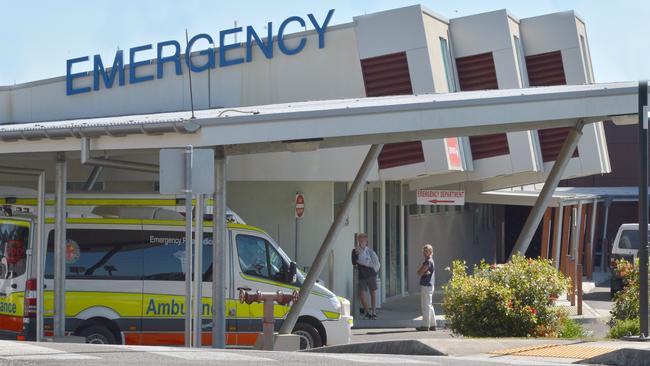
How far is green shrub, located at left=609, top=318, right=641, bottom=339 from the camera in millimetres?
14722

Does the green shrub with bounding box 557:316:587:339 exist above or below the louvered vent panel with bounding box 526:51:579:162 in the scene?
below

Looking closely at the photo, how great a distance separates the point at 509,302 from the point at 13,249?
6.96 m

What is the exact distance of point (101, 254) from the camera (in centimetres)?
1656

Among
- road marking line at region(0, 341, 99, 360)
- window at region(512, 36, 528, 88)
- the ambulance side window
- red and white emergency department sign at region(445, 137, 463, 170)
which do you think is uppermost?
window at region(512, 36, 528, 88)

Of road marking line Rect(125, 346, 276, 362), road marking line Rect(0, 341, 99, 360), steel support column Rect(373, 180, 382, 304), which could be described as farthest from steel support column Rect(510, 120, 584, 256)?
steel support column Rect(373, 180, 382, 304)

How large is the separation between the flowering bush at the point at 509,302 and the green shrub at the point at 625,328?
0.77 meters

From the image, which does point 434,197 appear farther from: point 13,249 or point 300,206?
point 13,249

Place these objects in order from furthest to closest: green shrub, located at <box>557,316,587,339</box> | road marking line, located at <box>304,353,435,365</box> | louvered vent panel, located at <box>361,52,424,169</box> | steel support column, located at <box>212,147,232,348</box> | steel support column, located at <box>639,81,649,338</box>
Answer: louvered vent panel, located at <box>361,52,424,169</box>, steel support column, located at <box>212,147,232,348</box>, green shrub, located at <box>557,316,587,339</box>, steel support column, located at <box>639,81,649,338</box>, road marking line, located at <box>304,353,435,365</box>

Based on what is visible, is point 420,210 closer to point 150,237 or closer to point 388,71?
point 388,71

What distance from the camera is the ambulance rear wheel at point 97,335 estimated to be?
53.5 feet

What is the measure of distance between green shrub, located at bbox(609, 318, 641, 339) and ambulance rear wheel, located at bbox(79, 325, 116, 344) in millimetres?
6837

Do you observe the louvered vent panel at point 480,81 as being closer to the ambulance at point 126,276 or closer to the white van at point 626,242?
the white van at point 626,242

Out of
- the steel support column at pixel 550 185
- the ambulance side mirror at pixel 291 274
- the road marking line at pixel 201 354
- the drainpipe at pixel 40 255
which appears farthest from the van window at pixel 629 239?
the road marking line at pixel 201 354

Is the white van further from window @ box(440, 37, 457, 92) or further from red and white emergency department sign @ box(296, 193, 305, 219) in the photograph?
red and white emergency department sign @ box(296, 193, 305, 219)
